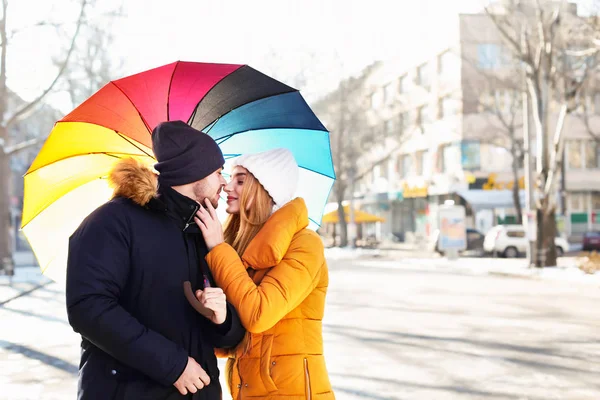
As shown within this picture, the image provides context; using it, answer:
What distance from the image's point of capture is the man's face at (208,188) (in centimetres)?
288

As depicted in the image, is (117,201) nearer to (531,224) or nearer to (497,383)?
(497,383)

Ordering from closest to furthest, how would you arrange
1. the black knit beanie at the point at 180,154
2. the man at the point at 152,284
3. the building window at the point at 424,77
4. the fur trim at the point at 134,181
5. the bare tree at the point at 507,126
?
the man at the point at 152,284
the fur trim at the point at 134,181
the black knit beanie at the point at 180,154
the bare tree at the point at 507,126
the building window at the point at 424,77

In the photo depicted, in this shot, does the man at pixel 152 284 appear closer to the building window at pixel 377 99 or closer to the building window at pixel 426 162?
the building window at pixel 426 162

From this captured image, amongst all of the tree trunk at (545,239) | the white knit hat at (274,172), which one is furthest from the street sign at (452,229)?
the white knit hat at (274,172)

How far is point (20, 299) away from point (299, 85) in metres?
29.1

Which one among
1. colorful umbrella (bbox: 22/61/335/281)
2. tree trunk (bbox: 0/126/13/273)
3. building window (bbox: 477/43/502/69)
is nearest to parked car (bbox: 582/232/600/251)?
building window (bbox: 477/43/502/69)

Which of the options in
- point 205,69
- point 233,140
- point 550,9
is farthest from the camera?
point 550,9

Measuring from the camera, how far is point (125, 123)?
3.62 metres

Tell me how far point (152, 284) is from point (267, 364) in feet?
1.97

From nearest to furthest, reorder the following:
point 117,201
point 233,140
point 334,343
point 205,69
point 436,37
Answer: point 117,201
point 205,69
point 233,140
point 334,343
point 436,37

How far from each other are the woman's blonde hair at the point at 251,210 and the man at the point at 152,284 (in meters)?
0.22

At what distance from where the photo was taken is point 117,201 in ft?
8.83

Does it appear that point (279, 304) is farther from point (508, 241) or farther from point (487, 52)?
point (487, 52)

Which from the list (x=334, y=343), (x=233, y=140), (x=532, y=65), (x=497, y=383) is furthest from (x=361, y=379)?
(x=532, y=65)
